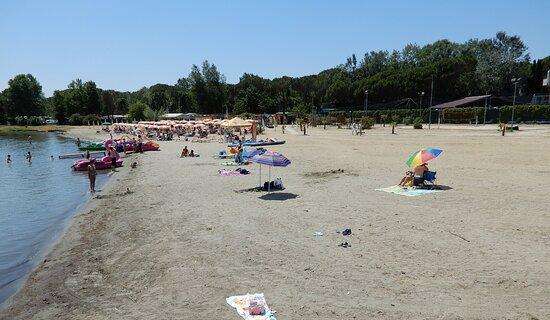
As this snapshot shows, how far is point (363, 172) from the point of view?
64.6ft

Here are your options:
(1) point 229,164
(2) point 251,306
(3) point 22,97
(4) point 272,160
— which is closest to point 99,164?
(1) point 229,164

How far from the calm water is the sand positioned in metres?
0.76

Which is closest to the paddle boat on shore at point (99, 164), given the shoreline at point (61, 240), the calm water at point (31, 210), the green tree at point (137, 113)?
the calm water at point (31, 210)

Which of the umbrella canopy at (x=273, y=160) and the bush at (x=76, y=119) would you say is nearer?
the umbrella canopy at (x=273, y=160)

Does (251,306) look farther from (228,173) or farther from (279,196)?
(228,173)

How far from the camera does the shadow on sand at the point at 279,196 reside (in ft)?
47.7

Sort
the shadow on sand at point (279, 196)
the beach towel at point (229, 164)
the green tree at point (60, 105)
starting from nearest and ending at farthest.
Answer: the shadow on sand at point (279, 196)
the beach towel at point (229, 164)
the green tree at point (60, 105)

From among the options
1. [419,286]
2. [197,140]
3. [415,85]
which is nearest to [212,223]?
[419,286]

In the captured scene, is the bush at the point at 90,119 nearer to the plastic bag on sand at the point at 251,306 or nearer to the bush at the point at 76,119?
the bush at the point at 76,119

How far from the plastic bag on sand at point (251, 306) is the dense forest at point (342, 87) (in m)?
72.6

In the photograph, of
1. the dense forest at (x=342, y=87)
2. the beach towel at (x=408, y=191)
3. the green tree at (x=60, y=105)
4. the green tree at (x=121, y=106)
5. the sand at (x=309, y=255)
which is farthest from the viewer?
the green tree at (x=121, y=106)

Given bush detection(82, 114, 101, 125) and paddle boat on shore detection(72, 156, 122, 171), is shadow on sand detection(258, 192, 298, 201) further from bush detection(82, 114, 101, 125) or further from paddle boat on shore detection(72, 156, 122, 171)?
bush detection(82, 114, 101, 125)

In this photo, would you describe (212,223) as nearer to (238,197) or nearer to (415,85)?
(238,197)

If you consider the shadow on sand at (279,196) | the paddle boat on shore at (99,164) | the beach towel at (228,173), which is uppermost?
the shadow on sand at (279,196)
